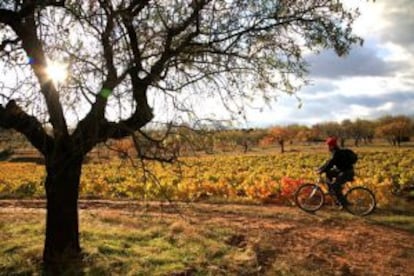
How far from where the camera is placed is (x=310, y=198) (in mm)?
14922

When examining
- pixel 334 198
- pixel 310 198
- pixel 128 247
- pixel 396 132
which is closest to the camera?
pixel 128 247

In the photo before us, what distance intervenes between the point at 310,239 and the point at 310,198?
3499mm

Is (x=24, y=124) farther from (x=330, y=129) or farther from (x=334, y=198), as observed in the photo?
(x=330, y=129)

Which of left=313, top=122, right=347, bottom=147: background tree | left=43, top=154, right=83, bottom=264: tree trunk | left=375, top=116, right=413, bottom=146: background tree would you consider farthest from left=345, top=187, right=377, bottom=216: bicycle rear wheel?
left=313, top=122, right=347, bottom=147: background tree

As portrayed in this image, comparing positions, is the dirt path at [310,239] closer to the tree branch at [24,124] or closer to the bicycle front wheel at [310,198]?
the bicycle front wheel at [310,198]

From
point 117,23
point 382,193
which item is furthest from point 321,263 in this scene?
point 382,193

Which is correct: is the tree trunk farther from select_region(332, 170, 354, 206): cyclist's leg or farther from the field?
select_region(332, 170, 354, 206): cyclist's leg

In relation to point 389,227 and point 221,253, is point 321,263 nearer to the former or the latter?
point 221,253

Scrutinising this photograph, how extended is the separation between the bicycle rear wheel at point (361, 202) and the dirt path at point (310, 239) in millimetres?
427

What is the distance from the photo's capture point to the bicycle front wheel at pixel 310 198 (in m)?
14.8

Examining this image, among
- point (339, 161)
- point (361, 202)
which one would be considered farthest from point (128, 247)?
point (361, 202)

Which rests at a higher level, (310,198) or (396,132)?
(396,132)

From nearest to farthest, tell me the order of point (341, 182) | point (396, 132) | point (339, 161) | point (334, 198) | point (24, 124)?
point (24, 124)
point (339, 161)
point (341, 182)
point (334, 198)
point (396, 132)

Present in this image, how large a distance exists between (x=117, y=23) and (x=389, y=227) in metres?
8.23
